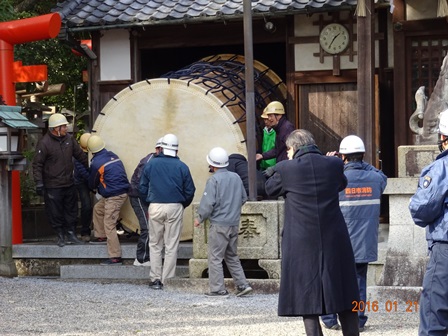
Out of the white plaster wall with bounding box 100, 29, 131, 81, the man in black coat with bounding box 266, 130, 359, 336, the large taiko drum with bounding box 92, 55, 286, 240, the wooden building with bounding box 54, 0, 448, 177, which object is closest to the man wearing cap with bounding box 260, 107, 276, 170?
the large taiko drum with bounding box 92, 55, 286, 240

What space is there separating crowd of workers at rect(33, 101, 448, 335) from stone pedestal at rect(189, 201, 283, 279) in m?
0.33

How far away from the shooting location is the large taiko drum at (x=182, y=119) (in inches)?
552

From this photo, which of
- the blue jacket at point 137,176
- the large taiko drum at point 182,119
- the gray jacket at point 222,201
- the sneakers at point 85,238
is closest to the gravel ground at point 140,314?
the gray jacket at point 222,201

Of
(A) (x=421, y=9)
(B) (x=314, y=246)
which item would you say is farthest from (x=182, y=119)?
(B) (x=314, y=246)

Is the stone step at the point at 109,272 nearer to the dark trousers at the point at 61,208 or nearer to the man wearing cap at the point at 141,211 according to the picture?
the man wearing cap at the point at 141,211

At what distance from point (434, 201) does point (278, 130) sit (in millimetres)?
7021

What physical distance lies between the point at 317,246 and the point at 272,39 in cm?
840

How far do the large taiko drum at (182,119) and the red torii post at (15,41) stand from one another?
51.2 inches

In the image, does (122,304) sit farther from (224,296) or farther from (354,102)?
(354,102)

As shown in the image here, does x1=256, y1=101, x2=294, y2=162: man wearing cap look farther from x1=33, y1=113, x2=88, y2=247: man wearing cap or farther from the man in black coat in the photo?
the man in black coat

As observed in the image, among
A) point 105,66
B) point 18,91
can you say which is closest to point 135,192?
point 105,66

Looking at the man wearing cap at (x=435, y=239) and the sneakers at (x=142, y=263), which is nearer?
the man wearing cap at (x=435, y=239)

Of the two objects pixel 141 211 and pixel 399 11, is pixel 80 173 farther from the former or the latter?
pixel 399 11

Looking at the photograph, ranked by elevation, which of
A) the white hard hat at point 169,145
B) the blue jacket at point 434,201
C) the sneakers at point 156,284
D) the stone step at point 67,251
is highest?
the white hard hat at point 169,145
